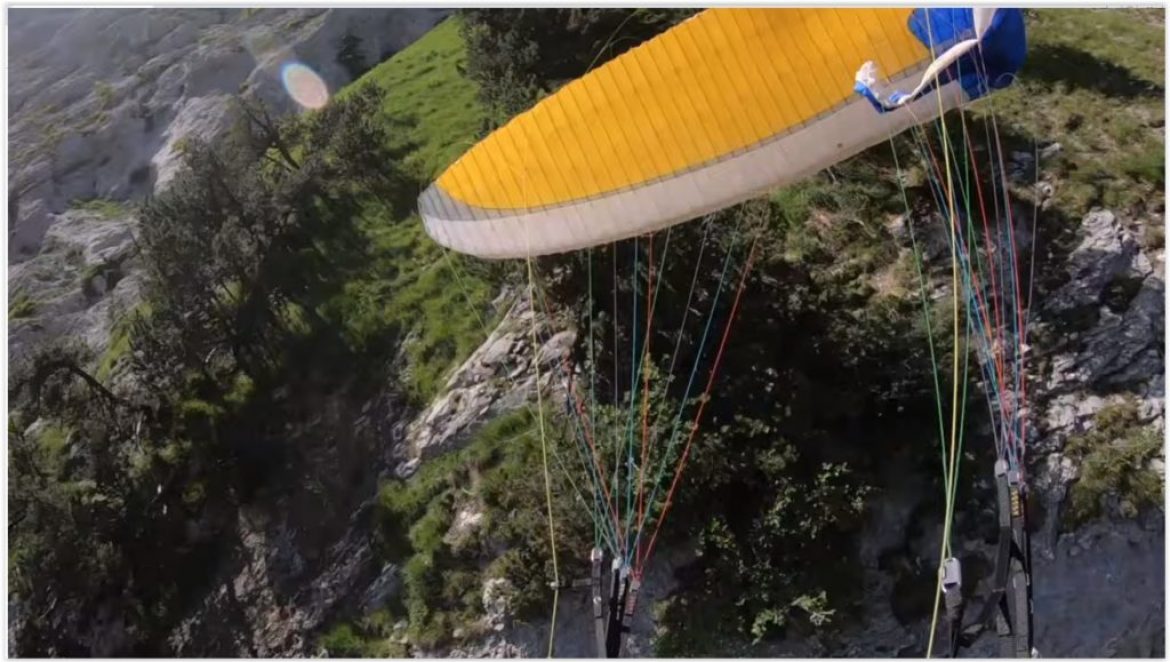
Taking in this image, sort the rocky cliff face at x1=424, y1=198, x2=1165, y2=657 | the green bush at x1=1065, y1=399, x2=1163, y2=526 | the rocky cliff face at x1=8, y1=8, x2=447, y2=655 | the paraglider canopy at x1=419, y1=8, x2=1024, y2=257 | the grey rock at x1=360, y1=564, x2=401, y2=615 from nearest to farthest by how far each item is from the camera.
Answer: the paraglider canopy at x1=419, y1=8, x2=1024, y2=257 < the green bush at x1=1065, y1=399, x2=1163, y2=526 < the rocky cliff face at x1=424, y1=198, x2=1165, y2=657 < the grey rock at x1=360, y1=564, x2=401, y2=615 < the rocky cliff face at x1=8, y1=8, x2=447, y2=655

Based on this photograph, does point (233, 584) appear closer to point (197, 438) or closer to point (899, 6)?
point (197, 438)

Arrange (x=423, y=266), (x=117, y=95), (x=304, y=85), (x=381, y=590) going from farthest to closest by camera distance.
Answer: (x=117, y=95) < (x=304, y=85) < (x=423, y=266) < (x=381, y=590)

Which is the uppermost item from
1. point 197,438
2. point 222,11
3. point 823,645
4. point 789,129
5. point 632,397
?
point 222,11

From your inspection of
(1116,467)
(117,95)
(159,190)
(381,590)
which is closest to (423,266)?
(381,590)

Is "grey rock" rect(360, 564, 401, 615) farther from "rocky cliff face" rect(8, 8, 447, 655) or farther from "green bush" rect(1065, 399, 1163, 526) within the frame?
"green bush" rect(1065, 399, 1163, 526)

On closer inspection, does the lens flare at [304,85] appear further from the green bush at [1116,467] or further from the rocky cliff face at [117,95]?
the green bush at [1116,467]

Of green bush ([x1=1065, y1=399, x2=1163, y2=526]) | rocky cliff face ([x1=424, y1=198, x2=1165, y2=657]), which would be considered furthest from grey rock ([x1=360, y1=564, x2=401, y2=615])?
green bush ([x1=1065, y1=399, x2=1163, y2=526])

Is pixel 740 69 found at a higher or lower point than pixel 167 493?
higher

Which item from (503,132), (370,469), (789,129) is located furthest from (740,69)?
(370,469)

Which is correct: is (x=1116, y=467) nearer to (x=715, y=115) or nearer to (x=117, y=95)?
(x=715, y=115)
